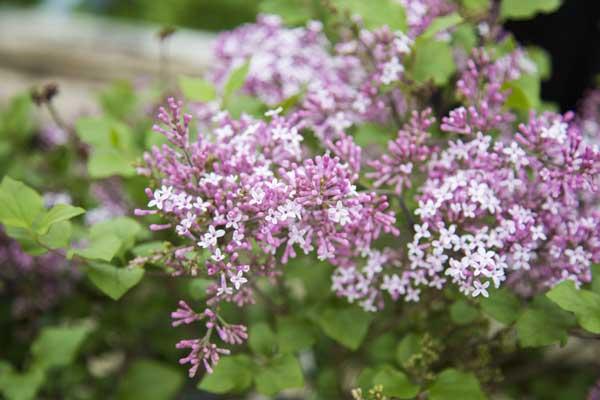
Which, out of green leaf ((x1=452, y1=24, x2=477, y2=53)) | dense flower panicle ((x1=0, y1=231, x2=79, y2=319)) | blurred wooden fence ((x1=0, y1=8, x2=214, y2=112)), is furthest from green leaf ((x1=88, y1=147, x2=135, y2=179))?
blurred wooden fence ((x1=0, y1=8, x2=214, y2=112))

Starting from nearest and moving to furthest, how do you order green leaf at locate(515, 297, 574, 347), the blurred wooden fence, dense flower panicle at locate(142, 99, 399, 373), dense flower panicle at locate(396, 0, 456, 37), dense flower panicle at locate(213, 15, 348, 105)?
dense flower panicle at locate(142, 99, 399, 373) → green leaf at locate(515, 297, 574, 347) → dense flower panicle at locate(396, 0, 456, 37) → dense flower panicle at locate(213, 15, 348, 105) → the blurred wooden fence

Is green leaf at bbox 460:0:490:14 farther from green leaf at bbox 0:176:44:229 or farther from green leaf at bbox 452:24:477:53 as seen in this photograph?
green leaf at bbox 0:176:44:229

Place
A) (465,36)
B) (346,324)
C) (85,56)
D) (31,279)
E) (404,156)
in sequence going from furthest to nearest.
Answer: (85,56) → (31,279) → (465,36) → (346,324) → (404,156)

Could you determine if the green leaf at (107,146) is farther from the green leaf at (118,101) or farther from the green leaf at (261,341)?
the green leaf at (261,341)

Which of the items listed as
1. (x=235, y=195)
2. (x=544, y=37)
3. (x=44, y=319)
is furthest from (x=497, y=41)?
(x=44, y=319)

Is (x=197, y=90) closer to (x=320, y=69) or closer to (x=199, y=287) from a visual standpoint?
(x=320, y=69)

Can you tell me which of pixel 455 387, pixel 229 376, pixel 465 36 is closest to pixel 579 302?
pixel 455 387

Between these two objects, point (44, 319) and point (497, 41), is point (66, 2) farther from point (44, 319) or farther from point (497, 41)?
point (497, 41)

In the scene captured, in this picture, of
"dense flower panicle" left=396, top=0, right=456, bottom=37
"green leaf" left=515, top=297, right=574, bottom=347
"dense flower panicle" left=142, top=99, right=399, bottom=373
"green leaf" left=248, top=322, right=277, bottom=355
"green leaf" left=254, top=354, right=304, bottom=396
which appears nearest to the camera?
"dense flower panicle" left=142, top=99, right=399, bottom=373
